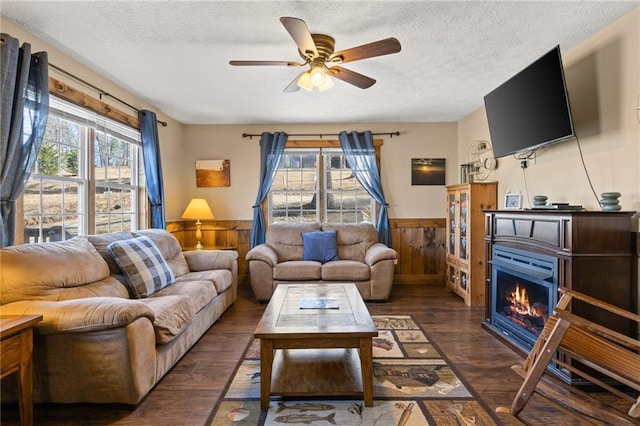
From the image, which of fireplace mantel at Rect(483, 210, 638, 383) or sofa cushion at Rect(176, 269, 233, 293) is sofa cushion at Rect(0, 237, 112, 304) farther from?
fireplace mantel at Rect(483, 210, 638, 383)

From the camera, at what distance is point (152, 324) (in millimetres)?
2059

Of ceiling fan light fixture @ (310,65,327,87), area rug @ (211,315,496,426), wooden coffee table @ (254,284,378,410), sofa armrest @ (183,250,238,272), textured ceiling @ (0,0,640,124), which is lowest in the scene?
area rug @ (211,315,496,426)

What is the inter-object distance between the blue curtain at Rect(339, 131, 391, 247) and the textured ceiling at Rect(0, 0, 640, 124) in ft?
3.39

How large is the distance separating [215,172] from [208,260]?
5.37 ft

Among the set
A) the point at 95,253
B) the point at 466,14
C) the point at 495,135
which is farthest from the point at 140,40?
the point at 495,135

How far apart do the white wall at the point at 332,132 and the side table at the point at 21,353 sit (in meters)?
3.31

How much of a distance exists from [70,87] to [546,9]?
11.7ft

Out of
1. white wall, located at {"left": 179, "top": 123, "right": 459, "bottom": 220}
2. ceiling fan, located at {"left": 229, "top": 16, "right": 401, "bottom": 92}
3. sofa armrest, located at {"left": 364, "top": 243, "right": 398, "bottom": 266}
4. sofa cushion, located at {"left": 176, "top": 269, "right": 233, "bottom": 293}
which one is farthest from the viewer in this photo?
white wall, located at {"left": 179, "top": 123, "right": 459, "bottom": 220}

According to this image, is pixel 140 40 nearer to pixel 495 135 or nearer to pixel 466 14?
pixel 466 14

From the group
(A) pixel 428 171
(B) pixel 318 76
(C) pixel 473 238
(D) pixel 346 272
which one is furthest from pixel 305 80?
(A) pixel 428 171

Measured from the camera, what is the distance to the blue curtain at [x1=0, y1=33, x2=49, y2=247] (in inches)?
82.1

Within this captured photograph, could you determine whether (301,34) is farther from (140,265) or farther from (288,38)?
(140,265)

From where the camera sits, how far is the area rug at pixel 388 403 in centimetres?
182

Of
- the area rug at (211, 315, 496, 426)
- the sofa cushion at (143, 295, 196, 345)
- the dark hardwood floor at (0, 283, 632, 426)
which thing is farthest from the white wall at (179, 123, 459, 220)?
the area rug at (211, 315, 496, 426)
